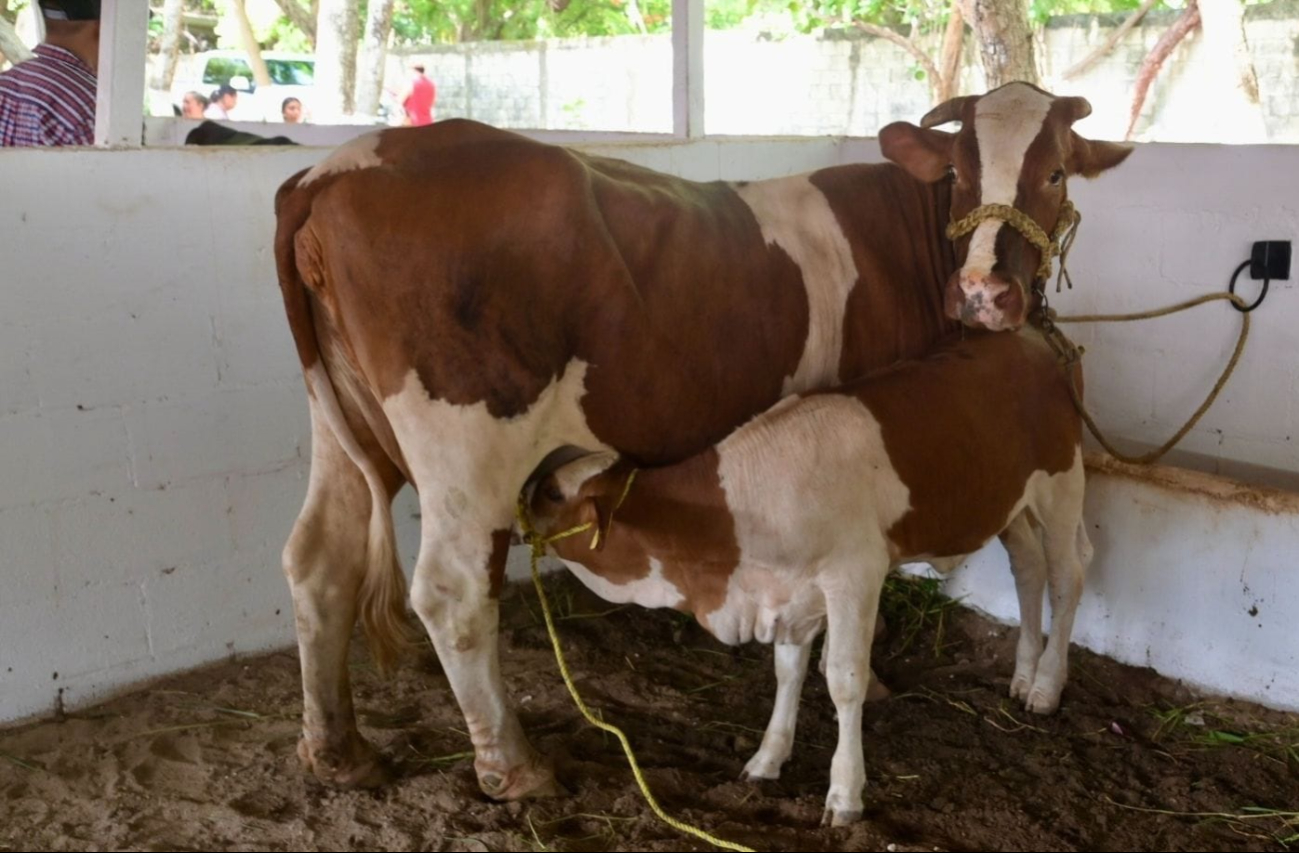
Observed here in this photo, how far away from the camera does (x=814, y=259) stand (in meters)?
3.57

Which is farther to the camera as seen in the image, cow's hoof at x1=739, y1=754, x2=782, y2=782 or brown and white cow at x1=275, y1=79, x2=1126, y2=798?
cow's hoof at x1=739, y1=754, x2=782, y2=782

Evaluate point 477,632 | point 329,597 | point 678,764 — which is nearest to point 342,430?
point 329,597

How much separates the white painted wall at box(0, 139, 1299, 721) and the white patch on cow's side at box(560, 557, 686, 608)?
148 centimetres

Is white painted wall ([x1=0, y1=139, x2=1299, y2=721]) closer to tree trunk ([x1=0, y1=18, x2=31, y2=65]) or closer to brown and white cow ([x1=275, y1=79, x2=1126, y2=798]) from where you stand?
brown and white cow ([x1=275, y1=79, x2=1126, y2=798])

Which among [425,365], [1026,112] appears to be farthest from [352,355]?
[1026,112]

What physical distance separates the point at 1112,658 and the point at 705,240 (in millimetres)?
2212

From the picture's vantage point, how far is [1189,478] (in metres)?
4.16

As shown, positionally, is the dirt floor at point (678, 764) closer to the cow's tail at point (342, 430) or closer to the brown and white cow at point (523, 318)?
the brown and white cow at point (523, 318)

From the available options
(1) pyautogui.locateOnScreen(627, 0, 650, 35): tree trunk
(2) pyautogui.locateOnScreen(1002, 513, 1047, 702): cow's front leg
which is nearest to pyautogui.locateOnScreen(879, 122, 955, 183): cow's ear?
(2) pyautogui.locateOnScreen(1002, 513, 1047, 702): cow's front leg

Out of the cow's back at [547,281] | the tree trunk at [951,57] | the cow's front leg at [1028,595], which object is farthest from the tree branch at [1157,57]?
the cow's back at [547,281]

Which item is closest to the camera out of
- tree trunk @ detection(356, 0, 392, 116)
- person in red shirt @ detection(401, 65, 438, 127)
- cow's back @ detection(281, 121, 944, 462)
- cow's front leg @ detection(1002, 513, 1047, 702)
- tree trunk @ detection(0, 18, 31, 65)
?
cow's back @ detection(281, 121, 944, 462)

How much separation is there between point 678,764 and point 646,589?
23.8 inches

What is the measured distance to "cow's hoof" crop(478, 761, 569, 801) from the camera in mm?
3367

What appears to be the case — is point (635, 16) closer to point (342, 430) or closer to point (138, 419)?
point (138, 419)
